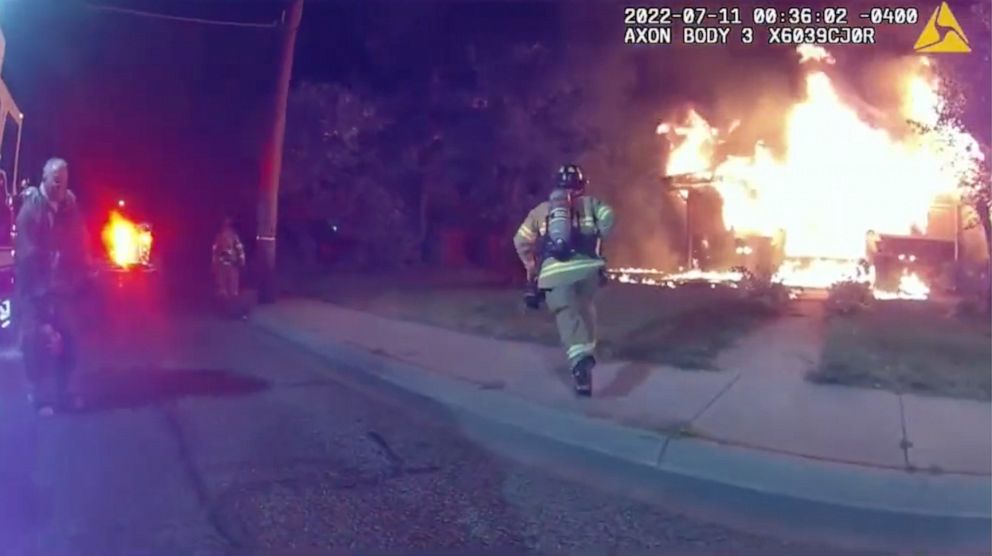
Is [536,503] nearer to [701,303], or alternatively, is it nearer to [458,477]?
[458,477]

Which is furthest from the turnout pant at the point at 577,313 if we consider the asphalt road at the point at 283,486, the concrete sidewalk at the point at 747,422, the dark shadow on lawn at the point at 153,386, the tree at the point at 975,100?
the tree at the point at 975,100

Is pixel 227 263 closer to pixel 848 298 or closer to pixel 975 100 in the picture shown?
pixel 848 298

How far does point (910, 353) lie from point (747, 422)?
3.13 m

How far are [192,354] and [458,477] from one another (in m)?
6.18

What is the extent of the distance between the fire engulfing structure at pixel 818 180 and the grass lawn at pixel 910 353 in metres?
5.89

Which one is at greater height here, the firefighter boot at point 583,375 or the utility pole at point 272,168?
the utility pole at point 272,168

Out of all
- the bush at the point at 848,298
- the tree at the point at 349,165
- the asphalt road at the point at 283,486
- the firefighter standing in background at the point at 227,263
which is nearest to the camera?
the asphalt road at the point at 283,486

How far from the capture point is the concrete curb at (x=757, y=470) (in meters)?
6.17

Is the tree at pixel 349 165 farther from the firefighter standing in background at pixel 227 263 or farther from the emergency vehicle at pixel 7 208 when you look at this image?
the emergency vehicle at pixel 7 208

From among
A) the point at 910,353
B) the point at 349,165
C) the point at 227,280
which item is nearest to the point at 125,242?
the point at 227,280

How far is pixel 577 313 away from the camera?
852 centimetres

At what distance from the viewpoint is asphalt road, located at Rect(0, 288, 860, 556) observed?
5672mm

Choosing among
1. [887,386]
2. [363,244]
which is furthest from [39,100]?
[887,386]

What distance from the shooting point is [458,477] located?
7.00 m
